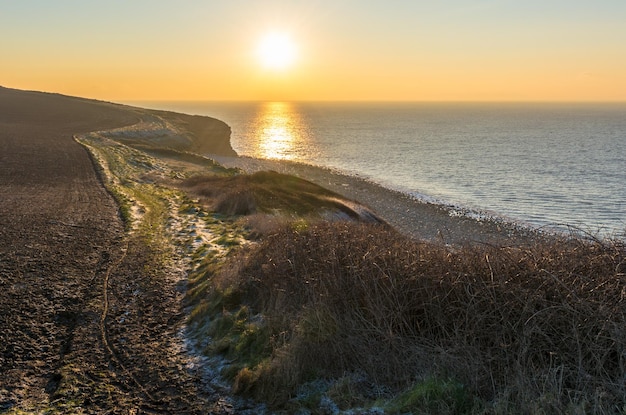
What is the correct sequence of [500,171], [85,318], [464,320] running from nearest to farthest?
[464,320] → [85,318] → [500,171]

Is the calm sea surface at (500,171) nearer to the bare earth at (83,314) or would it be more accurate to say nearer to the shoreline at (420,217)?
the shoreline at (420,217)

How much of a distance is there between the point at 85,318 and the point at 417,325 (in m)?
7.27

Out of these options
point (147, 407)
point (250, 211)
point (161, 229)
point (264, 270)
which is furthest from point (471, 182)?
point (147, 407)

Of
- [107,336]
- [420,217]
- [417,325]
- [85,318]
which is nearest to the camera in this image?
[417,325]

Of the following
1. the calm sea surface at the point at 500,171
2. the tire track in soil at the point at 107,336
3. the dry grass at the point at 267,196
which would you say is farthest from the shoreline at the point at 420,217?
the tire track in soil at the point at 107,336

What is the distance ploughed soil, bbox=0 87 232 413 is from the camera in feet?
26.1

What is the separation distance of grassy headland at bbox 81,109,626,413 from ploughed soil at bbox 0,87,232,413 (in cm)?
86

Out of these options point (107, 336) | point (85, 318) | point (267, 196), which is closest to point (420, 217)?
point (267, 196)

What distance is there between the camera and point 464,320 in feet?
23.7

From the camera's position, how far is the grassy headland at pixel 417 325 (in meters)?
6.23

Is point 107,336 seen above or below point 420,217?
above

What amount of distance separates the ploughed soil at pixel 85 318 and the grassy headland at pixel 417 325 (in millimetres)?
861

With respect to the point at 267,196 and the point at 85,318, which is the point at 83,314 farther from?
the point at 267,196

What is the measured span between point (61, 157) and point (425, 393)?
3675 centimetres
